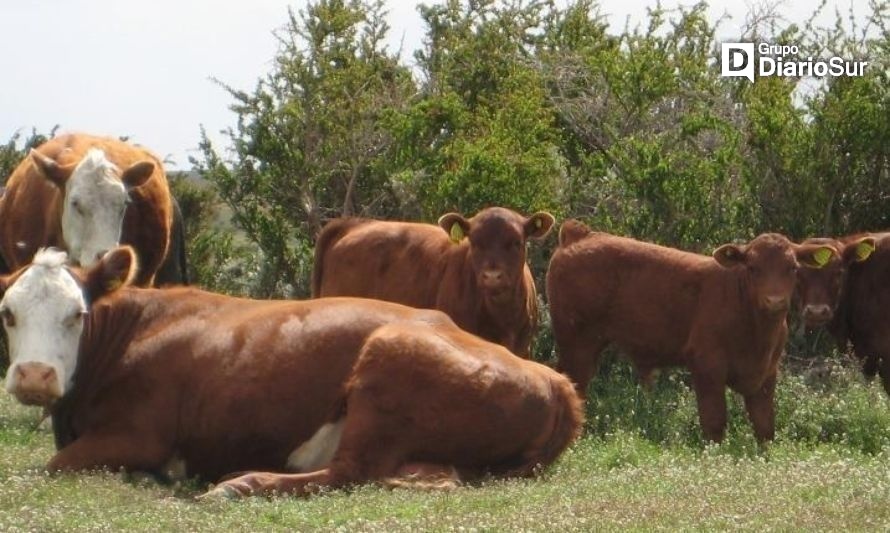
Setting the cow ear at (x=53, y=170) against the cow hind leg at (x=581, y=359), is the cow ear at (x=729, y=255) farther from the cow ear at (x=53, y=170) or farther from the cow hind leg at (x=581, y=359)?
the cow ear at (x=53, y=170)

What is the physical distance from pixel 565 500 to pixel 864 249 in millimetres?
6492

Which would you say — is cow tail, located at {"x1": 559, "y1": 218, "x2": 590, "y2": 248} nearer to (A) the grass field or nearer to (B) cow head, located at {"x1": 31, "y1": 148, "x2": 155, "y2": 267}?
(A) the grass field

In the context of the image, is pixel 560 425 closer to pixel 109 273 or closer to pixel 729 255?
pixel 109 273

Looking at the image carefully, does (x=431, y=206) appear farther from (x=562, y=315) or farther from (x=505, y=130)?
(x=562, y=315)

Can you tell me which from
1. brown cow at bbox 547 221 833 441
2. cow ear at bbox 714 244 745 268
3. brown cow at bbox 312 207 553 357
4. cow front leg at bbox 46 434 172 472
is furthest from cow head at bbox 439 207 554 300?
cow front leg at bbox 46 434 172 472

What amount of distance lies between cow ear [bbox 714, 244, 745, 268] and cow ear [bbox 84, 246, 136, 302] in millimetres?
4385

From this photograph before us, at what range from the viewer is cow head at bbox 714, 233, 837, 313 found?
12.7 metres

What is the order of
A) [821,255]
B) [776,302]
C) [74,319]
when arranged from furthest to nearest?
[821,255], [776,302], [74,319]

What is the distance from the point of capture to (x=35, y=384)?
1004cm

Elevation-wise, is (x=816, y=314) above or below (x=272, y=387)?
below

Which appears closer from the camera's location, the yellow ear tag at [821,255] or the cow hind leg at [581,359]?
the yellow ear tag at [821,255]

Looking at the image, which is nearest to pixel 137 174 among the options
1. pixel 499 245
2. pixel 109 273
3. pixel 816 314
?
pixel 499 245

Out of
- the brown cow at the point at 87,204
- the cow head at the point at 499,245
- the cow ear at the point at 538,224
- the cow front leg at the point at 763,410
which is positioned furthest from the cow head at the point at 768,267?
the brown cow at the point at 87,204

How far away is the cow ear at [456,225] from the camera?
14.1 m
